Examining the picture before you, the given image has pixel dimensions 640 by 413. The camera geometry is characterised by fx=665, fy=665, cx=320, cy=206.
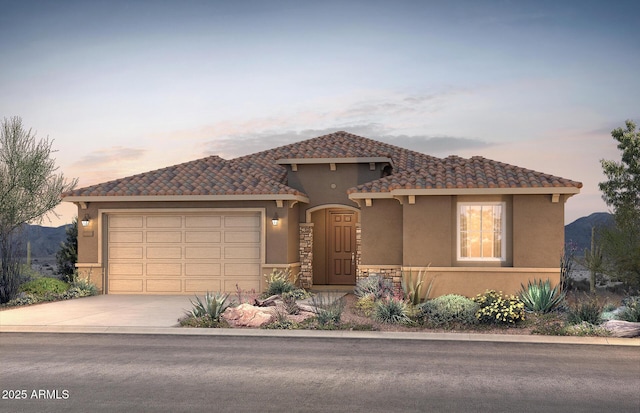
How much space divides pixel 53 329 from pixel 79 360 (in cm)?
402

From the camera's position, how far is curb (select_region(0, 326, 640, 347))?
13.6m

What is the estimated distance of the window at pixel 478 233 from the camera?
1948 centimetres

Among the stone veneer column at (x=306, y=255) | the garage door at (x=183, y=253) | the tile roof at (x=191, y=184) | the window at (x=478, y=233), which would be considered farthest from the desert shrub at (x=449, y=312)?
the stone veneer column at (x=306, y=255)

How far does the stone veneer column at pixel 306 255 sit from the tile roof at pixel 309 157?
1551mm

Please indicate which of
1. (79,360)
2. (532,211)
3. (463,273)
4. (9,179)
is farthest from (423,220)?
(9,179)

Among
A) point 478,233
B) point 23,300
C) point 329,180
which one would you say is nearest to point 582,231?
point 329,180

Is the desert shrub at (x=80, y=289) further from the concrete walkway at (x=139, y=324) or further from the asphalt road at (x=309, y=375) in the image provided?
the asphalt road at (x=309, y=375)

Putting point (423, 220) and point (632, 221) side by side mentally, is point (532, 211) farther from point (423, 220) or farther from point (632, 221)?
point (632, 221)

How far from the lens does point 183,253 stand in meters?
22.5

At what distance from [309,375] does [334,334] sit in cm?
406

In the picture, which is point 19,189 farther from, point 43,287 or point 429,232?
point 429,232

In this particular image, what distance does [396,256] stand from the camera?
20.9 meters

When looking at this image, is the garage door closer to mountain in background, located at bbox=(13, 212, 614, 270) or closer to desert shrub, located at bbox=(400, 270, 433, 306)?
desert shrub, located at bbox=(400, 270, 433, 306)

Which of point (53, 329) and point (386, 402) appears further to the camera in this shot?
point (53, 329)
